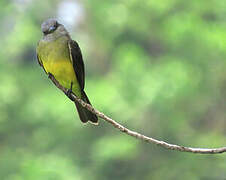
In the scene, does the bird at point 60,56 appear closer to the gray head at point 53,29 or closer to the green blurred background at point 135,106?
the gray head at point 53,29

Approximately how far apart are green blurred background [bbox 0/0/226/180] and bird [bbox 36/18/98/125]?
5121mm

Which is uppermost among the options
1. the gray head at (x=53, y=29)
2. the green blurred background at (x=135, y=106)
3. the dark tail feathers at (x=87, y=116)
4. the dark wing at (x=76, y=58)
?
the gray head at (x=53, y=29)

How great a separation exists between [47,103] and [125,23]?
2238 mm

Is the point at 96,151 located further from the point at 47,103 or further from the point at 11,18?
the point at 11,18

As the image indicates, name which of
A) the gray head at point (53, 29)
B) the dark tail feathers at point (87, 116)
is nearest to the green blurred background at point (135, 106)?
the dark tail feathers at point (87, 116)

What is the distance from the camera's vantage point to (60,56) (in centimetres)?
493

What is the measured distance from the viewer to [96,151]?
458 inches

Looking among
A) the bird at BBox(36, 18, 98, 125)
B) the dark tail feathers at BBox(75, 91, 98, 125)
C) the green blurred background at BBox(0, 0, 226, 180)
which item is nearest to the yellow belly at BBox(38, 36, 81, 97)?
the bird at BBox(36, 18, 98, 125)

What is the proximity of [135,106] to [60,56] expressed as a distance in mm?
6149

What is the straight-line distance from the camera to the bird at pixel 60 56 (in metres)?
4.92

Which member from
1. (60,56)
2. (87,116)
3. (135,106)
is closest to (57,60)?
(60,56)

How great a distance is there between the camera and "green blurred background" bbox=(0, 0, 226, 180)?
10969mm

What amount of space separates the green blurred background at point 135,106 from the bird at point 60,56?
16.8 ft

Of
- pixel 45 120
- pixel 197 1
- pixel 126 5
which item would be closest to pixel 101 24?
pixel 126 5
